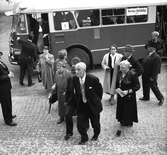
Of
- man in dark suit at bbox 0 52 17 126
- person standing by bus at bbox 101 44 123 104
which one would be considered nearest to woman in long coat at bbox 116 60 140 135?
person standing by bus at bbox 101 44 123 104

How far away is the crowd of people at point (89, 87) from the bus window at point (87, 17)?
3.11 m

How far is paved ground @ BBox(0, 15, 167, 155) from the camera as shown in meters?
6.67

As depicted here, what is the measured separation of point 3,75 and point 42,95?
298 centimetres

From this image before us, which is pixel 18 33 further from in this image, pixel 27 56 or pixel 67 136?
pixel 67 136

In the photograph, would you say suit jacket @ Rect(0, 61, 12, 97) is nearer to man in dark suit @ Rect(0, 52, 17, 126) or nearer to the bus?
man in dark suit @ Rect(0, 52, 17, 126)

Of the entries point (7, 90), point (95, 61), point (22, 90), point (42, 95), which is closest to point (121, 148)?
point (7, 90)

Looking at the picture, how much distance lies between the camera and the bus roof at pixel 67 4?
12431mm

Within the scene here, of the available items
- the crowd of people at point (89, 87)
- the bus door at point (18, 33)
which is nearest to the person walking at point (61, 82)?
the crowd of people at point (89, 87)

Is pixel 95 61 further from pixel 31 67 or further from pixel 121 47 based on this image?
pixel 31 67

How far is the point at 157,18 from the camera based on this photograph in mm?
13828

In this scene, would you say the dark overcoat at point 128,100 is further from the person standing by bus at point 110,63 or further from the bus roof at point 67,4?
the bus roof at point 67,4

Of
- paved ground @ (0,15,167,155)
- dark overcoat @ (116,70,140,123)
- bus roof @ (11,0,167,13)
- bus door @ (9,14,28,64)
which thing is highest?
bus roof @ (11,0,167,13)

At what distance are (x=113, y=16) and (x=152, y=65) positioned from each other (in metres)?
4.72

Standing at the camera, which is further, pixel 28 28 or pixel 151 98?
pixel 28 28
